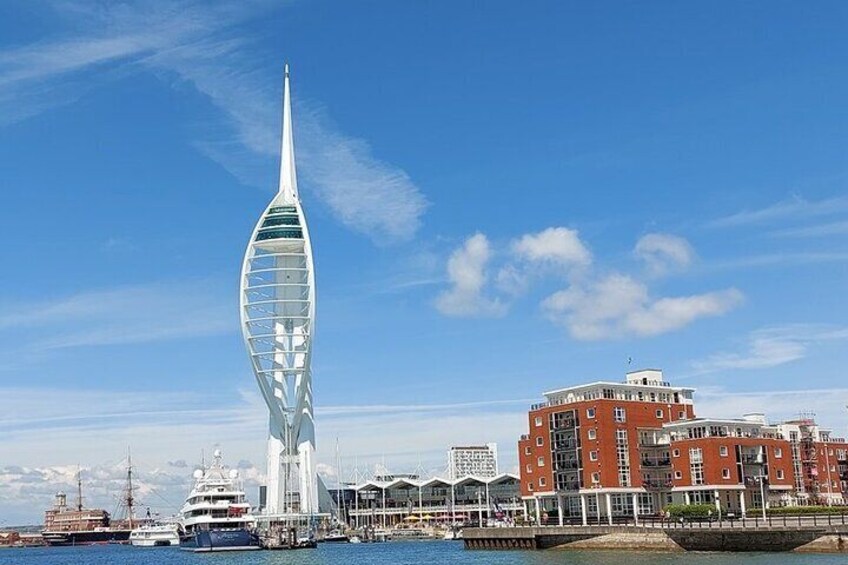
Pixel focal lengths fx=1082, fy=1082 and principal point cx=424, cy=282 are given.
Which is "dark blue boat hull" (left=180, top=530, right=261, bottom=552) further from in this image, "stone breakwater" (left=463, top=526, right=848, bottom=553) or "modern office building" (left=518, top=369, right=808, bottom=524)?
"modern office building" (left=518, top=369, right=808, bottom=524)

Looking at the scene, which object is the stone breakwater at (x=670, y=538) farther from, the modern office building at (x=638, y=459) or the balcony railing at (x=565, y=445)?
the balcony railing at (x=565, y=445)

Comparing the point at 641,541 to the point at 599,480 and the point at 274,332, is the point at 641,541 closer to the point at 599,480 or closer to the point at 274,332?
the point at 599,480

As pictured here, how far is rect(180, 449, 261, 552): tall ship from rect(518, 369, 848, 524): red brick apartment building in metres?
41.1

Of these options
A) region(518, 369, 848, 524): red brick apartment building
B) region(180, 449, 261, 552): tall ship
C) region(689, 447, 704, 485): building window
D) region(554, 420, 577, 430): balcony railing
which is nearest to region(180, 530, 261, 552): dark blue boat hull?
region(180, 449, 261, 552): tall ship

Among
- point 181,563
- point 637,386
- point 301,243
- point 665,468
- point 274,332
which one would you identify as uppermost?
point 301,243

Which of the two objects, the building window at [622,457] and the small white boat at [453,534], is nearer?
the building window at [622,457]

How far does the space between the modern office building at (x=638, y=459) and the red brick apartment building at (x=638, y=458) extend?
109 mm

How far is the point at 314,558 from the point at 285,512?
4457 cm

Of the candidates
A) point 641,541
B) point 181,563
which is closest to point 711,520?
point 641,541

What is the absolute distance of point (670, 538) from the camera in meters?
94.6

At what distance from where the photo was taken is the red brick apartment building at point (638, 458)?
115500 millimetres

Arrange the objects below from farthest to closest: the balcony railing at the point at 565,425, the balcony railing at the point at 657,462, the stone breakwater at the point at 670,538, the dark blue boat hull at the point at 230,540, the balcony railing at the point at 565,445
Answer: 1. the dark blue boat hull at the point at 230,540
2. the balcony railing at the point at 657,462
3. the balcony railing at the point at 565,425
4. the balcony railing at the point at 565,445
5. the stone breakwater at the point at 670,538

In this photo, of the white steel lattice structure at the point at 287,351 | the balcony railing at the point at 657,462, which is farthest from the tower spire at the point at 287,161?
the balcony railing at the point at 657,462

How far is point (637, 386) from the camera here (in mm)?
123625
